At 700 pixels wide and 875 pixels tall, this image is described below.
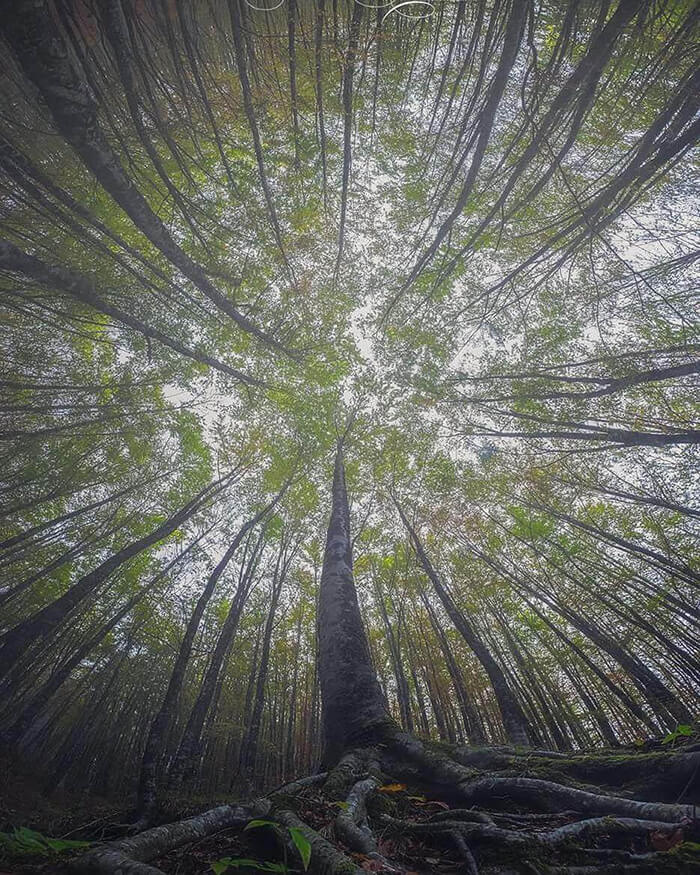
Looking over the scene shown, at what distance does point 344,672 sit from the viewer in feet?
9.46

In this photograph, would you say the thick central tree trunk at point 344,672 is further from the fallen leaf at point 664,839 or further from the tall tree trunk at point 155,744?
the tall tree trunk at point 155,744

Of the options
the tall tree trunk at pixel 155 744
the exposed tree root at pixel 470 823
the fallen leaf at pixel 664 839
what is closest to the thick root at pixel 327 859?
the exposed tree root at pixel 470 823

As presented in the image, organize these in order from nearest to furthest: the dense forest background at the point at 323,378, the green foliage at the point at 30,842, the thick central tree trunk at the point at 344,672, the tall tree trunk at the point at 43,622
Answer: the green foliage at the point at 30,842 → the thick central tree trunk at the point at 344,672 → the dense forest background at the point at 323,378 → the tall tree trunk at the point at 43,622

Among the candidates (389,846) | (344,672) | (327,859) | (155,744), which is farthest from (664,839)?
(155,744)

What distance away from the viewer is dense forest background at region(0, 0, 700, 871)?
3674 mm

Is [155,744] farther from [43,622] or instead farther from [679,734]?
[679,734]

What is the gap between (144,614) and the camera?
1174cm

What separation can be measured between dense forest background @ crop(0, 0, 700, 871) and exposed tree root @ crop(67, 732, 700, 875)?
2.78ft

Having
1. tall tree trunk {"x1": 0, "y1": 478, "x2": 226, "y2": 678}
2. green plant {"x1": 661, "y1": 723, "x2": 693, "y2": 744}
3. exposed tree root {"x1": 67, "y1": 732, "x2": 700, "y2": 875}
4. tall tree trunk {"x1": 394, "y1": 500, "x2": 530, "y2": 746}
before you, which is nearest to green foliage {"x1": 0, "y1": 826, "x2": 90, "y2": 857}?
exposed tree root {"x1": 67, "y1": 732, "x2": 700, "y2": 875}

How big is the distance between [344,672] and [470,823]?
152 centimetres

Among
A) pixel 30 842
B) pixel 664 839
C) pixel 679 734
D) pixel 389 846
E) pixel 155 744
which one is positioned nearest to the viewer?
pixel 30 842

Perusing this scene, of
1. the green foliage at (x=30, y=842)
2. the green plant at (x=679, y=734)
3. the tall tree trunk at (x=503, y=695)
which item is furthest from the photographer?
the tall tree trunk at (x=503, y=695)

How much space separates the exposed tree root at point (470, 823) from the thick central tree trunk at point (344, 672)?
1.02 feet

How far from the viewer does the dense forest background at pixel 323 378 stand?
367 cm
